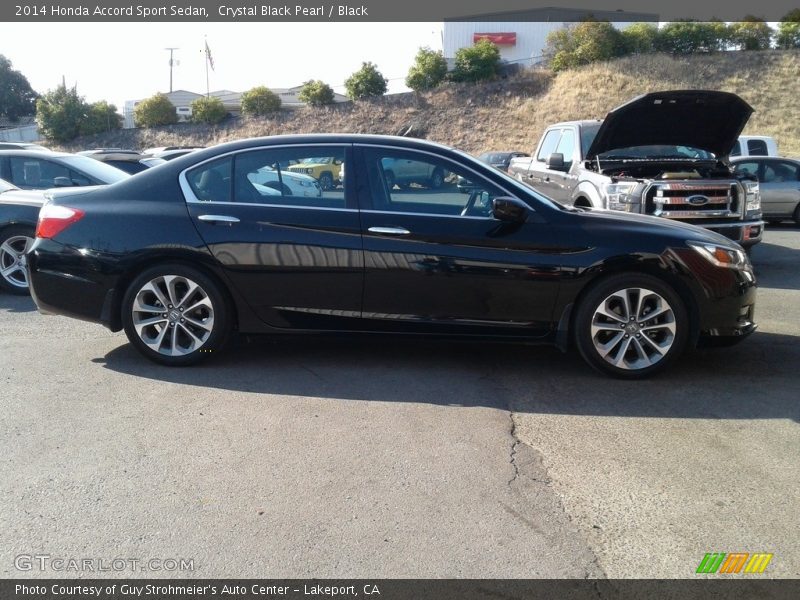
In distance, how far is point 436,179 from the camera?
5.48 meters

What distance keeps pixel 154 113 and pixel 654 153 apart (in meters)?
41.6

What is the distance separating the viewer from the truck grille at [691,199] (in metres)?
8.72

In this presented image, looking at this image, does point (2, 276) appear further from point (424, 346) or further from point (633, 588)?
point (633, 588)

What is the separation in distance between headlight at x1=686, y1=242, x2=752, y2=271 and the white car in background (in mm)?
2736

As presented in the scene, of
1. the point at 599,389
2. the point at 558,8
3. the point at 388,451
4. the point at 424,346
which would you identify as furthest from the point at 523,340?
the point at 558,8

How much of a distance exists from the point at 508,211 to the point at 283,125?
41587mm

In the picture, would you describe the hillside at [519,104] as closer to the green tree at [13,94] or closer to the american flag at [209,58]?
the american flag at [209,58]

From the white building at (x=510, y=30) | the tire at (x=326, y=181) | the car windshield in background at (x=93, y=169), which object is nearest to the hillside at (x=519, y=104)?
the white building at (x=510, y=30)

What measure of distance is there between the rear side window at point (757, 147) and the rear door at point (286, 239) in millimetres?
16430

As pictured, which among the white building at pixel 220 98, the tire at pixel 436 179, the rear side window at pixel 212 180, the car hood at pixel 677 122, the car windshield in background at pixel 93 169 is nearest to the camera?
the tire at pixel 436 179

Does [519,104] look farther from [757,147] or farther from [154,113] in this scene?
[757,147]

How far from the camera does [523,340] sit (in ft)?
17.9

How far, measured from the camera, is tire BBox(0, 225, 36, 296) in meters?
8.13

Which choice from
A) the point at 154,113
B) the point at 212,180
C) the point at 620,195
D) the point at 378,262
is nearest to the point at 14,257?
the point at 212,180
